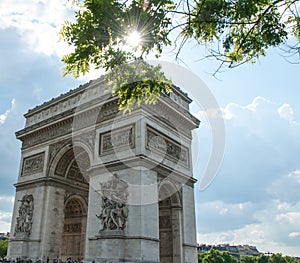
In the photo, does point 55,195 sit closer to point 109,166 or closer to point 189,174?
A: point 109,166

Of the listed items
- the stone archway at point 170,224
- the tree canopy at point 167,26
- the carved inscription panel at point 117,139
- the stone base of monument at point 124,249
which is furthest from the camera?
the stone archway at point 170,224

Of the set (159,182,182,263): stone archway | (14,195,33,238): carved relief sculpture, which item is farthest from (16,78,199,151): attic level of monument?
(159,182,182,263): stone archway

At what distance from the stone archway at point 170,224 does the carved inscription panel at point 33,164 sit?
8.67m

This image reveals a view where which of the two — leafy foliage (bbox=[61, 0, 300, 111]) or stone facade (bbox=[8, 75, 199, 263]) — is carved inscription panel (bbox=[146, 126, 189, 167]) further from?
leafy foliage (bbox=[61, 0, 300, 111])

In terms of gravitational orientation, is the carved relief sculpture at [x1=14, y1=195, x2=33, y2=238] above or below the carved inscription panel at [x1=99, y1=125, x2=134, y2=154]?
below

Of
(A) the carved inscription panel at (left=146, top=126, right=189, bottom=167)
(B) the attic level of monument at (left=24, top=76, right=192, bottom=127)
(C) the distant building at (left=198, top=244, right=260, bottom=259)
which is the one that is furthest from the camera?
(C) the distant building at (left=198, top=244, right=260, bottom=259)

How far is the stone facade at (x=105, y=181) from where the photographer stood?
52.1 feet

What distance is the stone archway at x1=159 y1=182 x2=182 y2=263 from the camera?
18391 millimetres

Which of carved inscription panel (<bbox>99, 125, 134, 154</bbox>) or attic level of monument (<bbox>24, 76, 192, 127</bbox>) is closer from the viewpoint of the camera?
carved inscription panel (<bbox>99, 125, 134, 154</bbox>)

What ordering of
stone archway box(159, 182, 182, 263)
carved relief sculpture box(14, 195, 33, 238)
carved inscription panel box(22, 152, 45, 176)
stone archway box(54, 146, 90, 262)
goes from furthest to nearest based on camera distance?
1. carved inscription panel box(22, 152, 45, 176)
2. stone archway box(54, 146, 90, 262)
3. carved relief sculpture box(14, 195, 33, 238)
4. stone archway box(159, 182, 182, 263)

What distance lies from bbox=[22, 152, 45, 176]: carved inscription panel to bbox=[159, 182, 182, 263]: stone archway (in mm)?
8667

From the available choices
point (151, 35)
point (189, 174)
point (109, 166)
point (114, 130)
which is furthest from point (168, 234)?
point (151, 35)

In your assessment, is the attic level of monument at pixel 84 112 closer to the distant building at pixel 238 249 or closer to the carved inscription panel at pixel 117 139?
the carved inscription panel at pixel 117 139

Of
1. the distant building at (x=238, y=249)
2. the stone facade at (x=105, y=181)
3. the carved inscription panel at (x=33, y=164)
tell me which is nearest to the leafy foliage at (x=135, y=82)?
the stone facade at (x=105, y=181)
